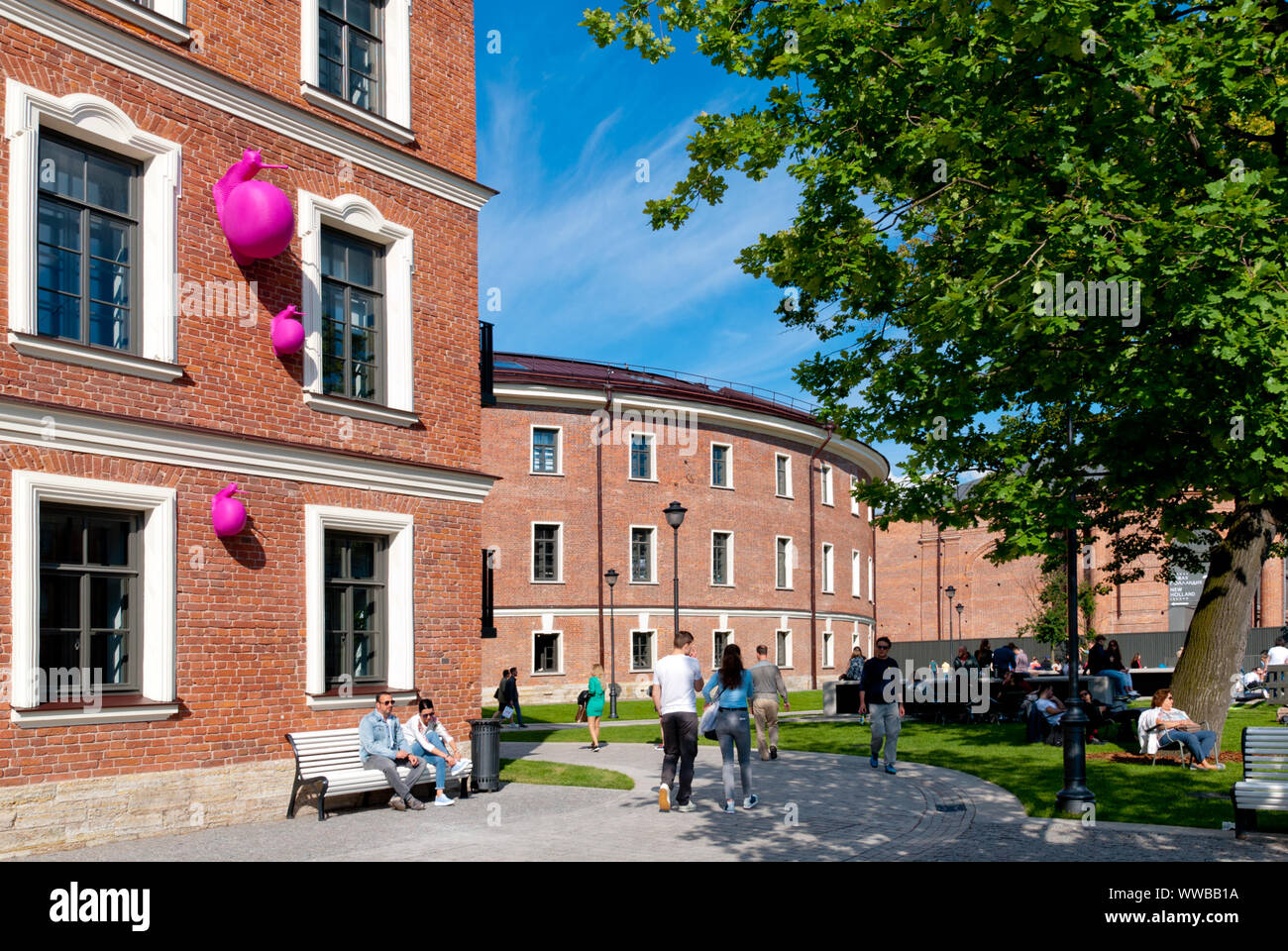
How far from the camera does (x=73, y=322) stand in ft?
37.1

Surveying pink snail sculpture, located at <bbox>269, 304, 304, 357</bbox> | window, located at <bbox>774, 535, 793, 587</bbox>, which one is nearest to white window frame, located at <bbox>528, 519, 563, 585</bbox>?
window, located at <bbox>774, 535, 793, 587</bbox>

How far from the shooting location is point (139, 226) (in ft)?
39.4

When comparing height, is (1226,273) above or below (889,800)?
above

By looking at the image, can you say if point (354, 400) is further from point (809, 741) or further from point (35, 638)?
point (809, 741)

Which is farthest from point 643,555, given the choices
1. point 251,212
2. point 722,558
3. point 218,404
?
point 251,212

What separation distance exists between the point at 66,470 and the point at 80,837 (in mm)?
3453

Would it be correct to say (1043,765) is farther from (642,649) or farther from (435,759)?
(642,649)

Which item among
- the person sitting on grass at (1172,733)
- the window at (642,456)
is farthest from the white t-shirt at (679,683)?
the window at (642,456)

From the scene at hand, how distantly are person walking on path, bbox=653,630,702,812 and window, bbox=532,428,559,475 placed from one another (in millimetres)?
28571

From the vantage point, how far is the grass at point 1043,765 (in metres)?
11.7

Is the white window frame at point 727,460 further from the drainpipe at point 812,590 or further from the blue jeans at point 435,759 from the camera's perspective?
the blue jeans at point 435,759

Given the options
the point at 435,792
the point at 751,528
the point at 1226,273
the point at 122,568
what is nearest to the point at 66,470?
the point at 122,568

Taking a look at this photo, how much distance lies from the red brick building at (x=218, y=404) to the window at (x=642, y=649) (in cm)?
2621

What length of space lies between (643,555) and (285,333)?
1192 inches
